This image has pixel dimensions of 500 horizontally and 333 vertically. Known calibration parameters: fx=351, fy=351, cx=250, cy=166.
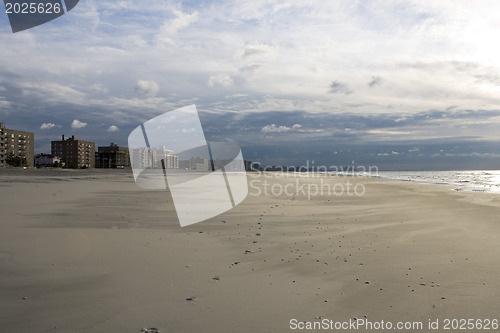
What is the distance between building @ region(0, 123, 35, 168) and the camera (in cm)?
12456

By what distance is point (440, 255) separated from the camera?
6.69 meters

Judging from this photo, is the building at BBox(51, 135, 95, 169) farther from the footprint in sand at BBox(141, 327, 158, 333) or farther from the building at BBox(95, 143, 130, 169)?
the footprint in sand at BBox(141, 327, 158, 333)

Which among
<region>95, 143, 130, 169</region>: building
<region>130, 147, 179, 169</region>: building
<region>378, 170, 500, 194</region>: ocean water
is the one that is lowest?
<region>378, 170, 500, 194</region>: ocean water

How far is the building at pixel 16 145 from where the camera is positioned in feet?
409

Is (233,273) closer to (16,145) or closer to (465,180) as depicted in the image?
(465,180)

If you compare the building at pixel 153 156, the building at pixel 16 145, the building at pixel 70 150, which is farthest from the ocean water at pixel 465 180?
the building at pixel 70 150

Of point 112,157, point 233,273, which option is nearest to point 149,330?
point 233,273

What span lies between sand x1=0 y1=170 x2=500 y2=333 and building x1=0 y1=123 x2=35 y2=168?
5229 inches

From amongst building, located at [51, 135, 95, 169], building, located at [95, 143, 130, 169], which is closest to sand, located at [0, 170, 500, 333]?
building, located at [95, 143, 130, 169]

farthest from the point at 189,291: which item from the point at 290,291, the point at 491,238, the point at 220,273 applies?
the point at 491,238

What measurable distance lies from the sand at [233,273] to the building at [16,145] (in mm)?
132815

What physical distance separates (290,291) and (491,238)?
20.5 ft

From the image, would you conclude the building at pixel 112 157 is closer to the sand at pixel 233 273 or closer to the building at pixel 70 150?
the building at pixel 70 150

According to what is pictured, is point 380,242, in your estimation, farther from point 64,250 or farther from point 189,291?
point 64,250
